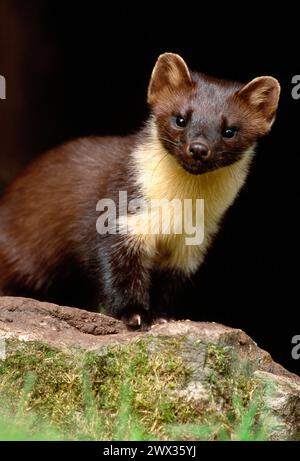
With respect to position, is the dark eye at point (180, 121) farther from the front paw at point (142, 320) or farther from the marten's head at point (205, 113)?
the front paw at point (142, 320)

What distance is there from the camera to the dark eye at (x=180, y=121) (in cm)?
611

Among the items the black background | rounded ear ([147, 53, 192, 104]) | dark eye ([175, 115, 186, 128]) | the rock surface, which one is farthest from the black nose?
the black background

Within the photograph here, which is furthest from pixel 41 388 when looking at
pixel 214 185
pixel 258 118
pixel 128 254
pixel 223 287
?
pixel 223 287

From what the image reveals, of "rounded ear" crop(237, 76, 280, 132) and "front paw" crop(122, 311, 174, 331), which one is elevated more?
"rounded ear" crop(237, 76, 280, 132)

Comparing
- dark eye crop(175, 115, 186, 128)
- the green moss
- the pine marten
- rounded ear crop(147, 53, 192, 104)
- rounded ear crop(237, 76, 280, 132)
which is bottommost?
the green moss

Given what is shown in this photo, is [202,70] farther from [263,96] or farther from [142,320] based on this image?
A: [142,320]

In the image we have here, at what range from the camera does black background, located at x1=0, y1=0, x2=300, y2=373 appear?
30.9 feet

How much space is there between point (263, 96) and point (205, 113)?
666mm

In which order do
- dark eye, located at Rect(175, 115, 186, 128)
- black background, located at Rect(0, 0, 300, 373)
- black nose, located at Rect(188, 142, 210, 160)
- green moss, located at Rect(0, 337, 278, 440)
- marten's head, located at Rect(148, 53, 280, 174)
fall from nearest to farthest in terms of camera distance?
green moss, located at Rect(0, 337, 278, 440) → black nose, located at Rect(188, 142, 210, 160) → marten's head, located at Rect(148, 53, 280, 174) → dark eye, located at Rect(175, 115, 186, 128) → black background, located at Rect(0, 0, 300, 373)

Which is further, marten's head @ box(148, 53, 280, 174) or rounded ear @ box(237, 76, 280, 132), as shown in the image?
rounded ear @ box(237, 76, 280, 132)

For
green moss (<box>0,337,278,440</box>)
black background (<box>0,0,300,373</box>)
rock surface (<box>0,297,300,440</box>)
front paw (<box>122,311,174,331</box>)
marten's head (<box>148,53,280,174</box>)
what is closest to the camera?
green moss (<box>0,337,278,440</box>)

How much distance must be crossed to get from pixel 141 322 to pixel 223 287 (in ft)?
13.4

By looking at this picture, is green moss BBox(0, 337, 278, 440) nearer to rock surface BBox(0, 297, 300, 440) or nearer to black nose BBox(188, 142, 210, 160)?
rock surface BBox(0, 297, 300, 440)
